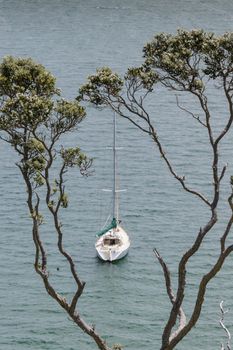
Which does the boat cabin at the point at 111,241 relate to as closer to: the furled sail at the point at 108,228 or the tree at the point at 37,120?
the furled sail at the point at 108,228

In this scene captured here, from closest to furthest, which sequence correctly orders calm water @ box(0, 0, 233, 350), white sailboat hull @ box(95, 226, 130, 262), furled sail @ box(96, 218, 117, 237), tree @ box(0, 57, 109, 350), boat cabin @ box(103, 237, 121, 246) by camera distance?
1. tree @ box(0, 57, 109, 350)
2. calm water @ box(0, 0, 233, 350)
3. white sailboat hull @ box(95, 226, 130, 262)
4. boat cabin @ box(103, 237, 121, 246)
5. furled sail @ box(96, 218, 117, 237)

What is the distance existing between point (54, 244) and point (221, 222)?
685 inches

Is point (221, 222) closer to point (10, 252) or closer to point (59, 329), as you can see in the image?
point (10, 252)

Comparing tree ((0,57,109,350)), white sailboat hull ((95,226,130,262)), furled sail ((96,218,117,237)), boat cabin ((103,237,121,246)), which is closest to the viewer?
tree ((0,57,109,350))

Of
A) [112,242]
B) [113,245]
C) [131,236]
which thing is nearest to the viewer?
[113,245]

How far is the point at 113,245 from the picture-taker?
74.2 meters

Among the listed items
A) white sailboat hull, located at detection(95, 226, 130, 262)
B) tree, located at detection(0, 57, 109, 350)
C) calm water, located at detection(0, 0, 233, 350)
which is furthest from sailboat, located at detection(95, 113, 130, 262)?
tree, located at detection(0, 57, 109, 350)

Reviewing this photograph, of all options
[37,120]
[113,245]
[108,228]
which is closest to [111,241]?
[113,245]

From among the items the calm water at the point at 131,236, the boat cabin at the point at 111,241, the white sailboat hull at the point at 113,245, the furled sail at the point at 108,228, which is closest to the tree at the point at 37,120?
the calm water at the point at 131,236

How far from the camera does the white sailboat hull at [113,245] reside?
72250mm

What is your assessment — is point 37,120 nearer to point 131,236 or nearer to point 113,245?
point 113,245

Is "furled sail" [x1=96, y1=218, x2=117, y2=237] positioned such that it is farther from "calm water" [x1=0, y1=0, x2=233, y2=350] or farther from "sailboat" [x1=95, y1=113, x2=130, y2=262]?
"calm water" [x1=0, y1=0, x2=233, y2=350]

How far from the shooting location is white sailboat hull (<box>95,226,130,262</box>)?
72.2 meters

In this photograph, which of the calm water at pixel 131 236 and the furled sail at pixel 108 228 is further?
the furled sail at pixel 108 228
